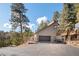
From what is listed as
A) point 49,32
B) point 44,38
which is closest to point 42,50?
point 44,38

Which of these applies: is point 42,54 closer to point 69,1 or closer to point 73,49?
point 73,49

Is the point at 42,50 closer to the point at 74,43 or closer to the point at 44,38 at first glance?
the point at 44,38

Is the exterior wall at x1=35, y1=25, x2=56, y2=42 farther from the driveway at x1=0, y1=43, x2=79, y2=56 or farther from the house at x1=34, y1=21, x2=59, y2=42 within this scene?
the driveway at x1=0, y1=43, x2=79, y2=56

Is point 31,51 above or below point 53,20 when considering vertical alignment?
below

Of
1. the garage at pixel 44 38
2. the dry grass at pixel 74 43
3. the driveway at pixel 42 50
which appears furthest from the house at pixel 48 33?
the dry grass at pixel 74 43

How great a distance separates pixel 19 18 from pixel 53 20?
531 millimetres

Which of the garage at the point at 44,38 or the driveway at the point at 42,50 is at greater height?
the garage at the point at 44,38

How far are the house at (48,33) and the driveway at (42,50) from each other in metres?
0.10

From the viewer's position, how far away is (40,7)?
647 centimetres

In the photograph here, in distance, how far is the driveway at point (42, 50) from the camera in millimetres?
6473

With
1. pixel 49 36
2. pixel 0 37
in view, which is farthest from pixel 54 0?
pixel 0 37

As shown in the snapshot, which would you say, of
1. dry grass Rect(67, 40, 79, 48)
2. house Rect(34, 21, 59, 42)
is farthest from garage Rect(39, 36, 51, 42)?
dry grass Rect(67, 40, 79, 48)

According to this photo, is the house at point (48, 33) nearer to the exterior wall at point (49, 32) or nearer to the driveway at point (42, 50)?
the exterior wall at point (49, 32)

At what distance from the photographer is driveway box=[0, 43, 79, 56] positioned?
6473 mm
